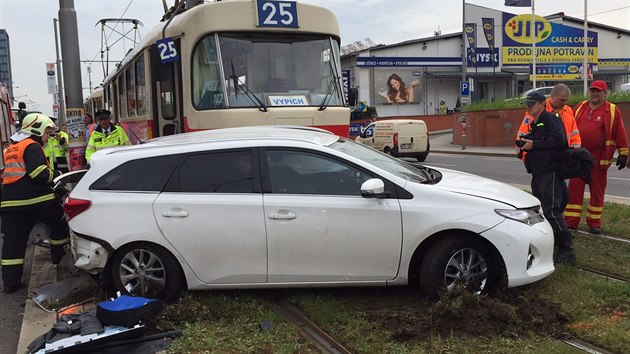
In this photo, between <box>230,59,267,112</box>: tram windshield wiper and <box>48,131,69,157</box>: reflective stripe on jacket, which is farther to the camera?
<box>48,131,69,157</box>: reflective stripe on jacket

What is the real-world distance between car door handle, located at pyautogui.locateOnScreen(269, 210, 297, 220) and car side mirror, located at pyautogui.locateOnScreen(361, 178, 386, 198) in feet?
2.03

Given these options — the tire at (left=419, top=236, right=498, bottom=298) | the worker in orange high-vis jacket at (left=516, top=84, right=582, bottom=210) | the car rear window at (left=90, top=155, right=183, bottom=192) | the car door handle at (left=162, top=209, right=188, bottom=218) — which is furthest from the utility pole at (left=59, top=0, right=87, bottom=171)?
the worker in orange high-vis jacket at (left=516, top=84, right=582, bottom=210)

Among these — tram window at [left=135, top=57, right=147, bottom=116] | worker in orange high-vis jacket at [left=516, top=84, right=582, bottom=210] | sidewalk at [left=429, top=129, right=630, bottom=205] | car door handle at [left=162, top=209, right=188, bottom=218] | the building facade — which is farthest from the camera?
the building facade

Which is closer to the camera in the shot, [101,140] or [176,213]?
[176,213]

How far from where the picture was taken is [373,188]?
4555 millimetres

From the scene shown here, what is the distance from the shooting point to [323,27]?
803 centimetres

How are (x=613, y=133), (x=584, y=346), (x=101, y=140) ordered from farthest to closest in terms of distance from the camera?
(x=101, y=140)
(x=613, y=133)
(x=584, y=346)

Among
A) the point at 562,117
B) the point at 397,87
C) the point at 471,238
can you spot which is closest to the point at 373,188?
the point at 471,238

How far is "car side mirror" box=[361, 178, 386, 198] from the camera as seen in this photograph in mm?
4555

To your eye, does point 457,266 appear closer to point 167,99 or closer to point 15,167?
point 15,167

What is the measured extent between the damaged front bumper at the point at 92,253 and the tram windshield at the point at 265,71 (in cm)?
300

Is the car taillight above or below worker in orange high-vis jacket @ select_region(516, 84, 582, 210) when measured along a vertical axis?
below

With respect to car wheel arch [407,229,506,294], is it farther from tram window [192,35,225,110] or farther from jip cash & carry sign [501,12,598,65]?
jip cash & carry sign [501,12,598,65]

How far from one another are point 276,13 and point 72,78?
3876 mm
